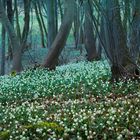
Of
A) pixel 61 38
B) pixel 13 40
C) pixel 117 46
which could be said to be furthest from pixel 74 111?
pixel 13 40

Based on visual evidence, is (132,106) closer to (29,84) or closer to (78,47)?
(29,84)

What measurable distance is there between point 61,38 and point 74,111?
35.5 ft

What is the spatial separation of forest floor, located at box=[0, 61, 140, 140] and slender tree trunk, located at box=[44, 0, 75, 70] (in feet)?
17.9

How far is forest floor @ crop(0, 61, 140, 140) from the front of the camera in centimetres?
695

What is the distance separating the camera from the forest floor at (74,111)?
6.95 m

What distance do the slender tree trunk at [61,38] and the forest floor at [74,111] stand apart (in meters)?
5.45

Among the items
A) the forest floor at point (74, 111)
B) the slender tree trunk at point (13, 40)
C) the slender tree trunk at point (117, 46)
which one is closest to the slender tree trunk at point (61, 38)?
the slender tree trunk at point (13, 40)

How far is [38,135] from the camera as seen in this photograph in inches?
276

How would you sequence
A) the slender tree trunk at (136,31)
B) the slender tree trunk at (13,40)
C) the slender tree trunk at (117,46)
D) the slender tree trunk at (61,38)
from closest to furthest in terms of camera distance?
1. the slender tree trunk at (136,31)
2. the slender tree trunk at (117,46)
3. the slender tree trunk at (61,38)
4. the slender tree trunk at (13,40)

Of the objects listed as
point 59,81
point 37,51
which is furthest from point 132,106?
point 37,51

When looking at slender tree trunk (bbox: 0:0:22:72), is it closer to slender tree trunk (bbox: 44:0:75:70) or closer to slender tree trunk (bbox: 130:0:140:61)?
slender tree trunk (bbox: 44:0:75:70)

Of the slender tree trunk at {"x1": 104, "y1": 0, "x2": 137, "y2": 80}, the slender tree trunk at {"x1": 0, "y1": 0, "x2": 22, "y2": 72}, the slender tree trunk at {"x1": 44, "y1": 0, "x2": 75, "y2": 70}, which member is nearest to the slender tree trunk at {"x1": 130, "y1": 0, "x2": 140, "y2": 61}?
the slender tree trunk at {"x1": 104, "y1": 0, "x2": 137, "y2": 80}

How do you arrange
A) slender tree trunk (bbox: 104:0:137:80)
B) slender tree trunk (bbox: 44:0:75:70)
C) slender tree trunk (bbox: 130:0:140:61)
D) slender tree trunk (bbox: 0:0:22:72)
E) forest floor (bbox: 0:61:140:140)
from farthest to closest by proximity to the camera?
slender tree trunk (bbox: 0:0:22:72), slender tree trunk (bbox: 44:0:75:70), slender tree trunk (bbox: 104:0:137:80), slender tree trunk (bbox: 130:0:140:61), forest floor (bbox: 0:61:140:140)

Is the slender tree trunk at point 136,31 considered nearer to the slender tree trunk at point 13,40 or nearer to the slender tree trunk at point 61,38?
the slender tree trunk at point 61,38
